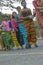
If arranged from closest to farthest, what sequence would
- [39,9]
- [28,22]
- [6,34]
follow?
[39,9] < [28,22] < [6,34]

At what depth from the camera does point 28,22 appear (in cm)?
1470

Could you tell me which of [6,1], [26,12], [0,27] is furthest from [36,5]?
[6,1]

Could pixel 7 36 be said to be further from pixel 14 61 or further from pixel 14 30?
pixel 14 61

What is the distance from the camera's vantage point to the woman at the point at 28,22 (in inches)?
572

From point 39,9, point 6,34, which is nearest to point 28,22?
point 6,34

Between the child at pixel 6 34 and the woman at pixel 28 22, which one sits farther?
the child at pixel 6 34

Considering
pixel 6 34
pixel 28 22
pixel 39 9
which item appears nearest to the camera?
pixel 39 9

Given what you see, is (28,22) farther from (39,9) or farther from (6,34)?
(39,9)

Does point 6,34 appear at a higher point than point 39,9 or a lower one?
lower

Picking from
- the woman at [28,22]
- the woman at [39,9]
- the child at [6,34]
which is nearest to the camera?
the woman at [39,9]

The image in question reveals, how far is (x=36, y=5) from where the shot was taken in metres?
12.3

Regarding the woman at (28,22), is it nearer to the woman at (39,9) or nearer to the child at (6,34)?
the child at (6,34)

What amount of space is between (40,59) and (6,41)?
5064 millimetres

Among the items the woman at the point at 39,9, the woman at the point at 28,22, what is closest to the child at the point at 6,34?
the woman at the point at 28,22
